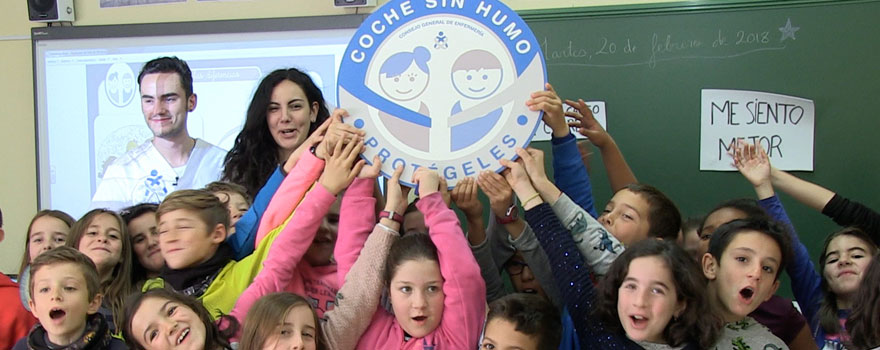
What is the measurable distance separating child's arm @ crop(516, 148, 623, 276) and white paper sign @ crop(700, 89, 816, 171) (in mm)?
1492

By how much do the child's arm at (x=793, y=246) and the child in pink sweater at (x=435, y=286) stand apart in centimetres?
96

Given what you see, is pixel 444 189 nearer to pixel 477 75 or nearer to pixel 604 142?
pixel 477 75

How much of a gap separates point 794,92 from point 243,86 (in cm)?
263

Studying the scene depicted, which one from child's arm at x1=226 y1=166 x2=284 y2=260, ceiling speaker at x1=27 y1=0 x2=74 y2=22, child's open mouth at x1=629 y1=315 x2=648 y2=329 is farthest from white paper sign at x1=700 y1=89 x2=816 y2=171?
A: ceiling speaker at x1=27 y1=0 x2=74 y2=22

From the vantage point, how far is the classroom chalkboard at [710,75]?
9.98ft

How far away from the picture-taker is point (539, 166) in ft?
6.27

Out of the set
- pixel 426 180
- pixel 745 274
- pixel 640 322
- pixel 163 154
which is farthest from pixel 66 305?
pixel 163 154

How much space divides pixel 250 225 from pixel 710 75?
209 centimetres

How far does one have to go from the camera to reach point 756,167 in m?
2.35

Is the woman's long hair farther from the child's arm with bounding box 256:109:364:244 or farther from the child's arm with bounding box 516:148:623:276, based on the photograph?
the child's arm with bounding box 516:148:623:276

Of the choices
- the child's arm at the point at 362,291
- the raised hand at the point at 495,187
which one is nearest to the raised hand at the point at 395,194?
Answer: the child's arm at the point at 362,291

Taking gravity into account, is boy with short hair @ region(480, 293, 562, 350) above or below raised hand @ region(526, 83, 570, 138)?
below

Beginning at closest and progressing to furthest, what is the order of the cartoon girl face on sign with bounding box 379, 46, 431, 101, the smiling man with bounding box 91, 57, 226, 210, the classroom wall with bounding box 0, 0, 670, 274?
the cartoon girl face on sign with bounding box 379, 46, 431, 101
the smiling man with bounding box 91, 57, 226, 210
the classroom wall with bounding box 0, 0, 670, 274

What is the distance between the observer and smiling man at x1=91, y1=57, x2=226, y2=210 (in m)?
3.76
